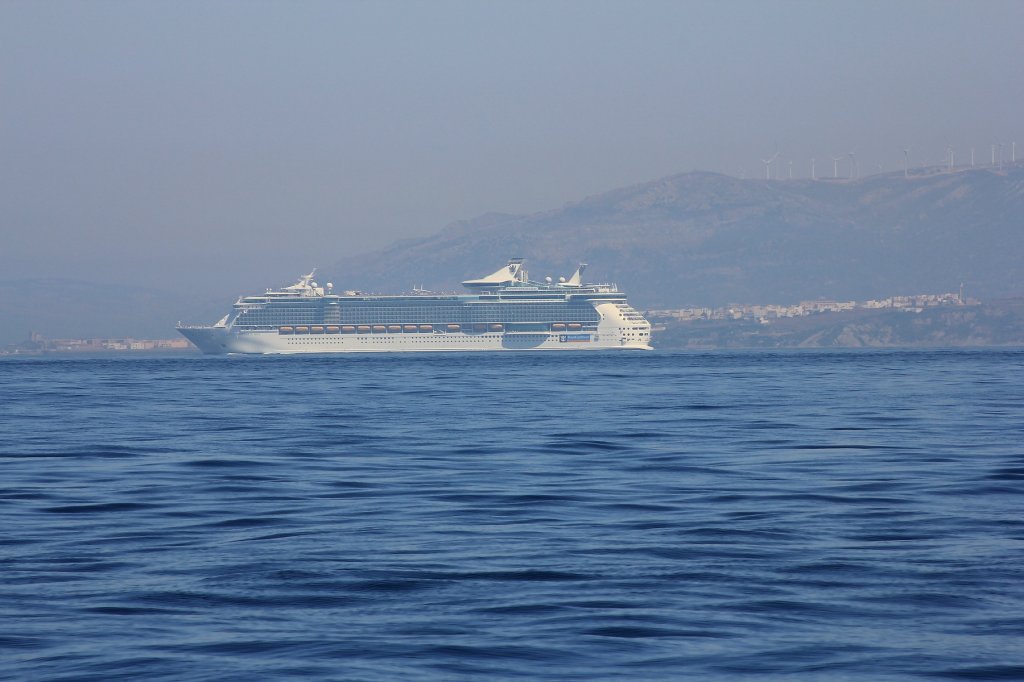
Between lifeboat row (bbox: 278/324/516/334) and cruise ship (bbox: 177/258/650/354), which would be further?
lifeboat row (bbox: 278/324/516/334)

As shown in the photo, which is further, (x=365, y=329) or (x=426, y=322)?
(x=426, y=322)

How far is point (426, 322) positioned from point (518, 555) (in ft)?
424

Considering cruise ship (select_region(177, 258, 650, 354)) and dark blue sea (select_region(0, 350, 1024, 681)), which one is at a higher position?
cruise ship (select_region(177, 258, 650, 354))

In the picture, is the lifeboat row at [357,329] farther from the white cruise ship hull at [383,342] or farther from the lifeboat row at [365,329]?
the white cruise ship hull at [383,342]

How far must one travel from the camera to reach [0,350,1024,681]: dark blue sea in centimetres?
939

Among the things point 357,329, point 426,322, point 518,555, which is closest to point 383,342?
point 357,329

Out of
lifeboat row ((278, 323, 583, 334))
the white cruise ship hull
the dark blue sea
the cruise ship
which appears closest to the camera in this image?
the dark blue sea

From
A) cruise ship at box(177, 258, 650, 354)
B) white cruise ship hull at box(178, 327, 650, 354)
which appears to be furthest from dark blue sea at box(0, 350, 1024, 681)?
cruise ship at box(177, 258, 650, 354)

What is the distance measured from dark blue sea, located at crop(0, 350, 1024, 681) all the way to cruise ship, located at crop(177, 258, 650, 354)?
111 meters

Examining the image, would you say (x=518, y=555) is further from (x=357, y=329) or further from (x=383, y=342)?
(x=357, y=329)

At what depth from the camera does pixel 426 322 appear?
142m

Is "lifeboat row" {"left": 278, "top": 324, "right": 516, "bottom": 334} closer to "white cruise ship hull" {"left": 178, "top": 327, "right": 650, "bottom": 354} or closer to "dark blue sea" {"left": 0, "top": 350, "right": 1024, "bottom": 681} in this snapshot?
"white cruise ship hull" {"left": 178, "top": 327, "right": 650, "bottom": 354}

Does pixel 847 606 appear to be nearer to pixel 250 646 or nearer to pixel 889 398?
pixel 250 646

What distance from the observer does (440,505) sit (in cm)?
1683
